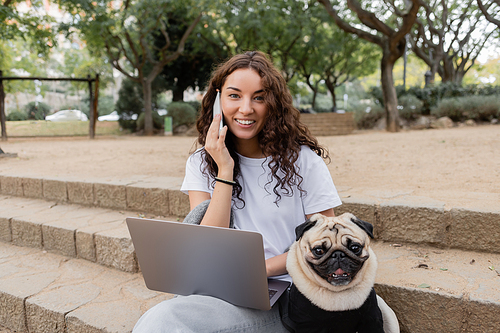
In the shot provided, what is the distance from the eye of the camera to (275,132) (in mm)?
2061

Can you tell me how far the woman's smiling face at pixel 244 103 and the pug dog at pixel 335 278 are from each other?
69cm

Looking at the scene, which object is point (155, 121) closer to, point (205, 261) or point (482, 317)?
point (205, 261)

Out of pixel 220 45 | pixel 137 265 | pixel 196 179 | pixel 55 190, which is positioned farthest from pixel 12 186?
pixel 220 45

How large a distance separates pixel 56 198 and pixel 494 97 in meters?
14.6

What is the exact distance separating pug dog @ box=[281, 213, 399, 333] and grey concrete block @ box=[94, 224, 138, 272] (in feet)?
5.90

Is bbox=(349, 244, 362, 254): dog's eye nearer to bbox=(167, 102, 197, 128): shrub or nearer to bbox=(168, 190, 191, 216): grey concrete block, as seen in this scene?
bbox=(168, 190, 191, 216): grey concrete block

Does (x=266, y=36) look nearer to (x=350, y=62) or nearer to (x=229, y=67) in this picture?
(x=350, y=62)

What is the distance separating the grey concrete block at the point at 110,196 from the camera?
13.1ft

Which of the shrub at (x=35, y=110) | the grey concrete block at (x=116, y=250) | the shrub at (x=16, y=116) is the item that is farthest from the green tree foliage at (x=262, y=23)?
the grey concrete block at (x=116, y=250)

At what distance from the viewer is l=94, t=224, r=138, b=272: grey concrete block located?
9.74 feet

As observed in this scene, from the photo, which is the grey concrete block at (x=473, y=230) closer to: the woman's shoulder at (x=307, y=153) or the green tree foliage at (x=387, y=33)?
the woman's shoulder at (x=307, y=153)

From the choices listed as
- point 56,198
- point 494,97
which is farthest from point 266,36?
point 56,198

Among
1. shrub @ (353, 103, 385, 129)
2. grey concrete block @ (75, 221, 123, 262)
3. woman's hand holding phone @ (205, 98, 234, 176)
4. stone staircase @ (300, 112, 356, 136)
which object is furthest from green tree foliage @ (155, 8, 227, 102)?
woman's hand holding phone @ (205, 98, 234, 176)

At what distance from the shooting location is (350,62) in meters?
25.9
